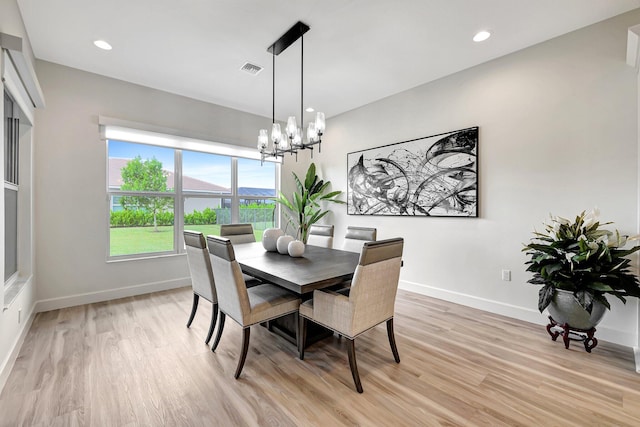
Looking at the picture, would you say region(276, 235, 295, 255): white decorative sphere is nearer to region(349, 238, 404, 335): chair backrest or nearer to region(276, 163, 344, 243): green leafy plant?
region(349, 238, 404, 335): chair backrest

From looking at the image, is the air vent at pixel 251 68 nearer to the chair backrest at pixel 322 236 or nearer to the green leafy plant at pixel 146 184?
the green leafy plant at pixel 146 184

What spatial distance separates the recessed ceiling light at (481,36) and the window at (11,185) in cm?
436

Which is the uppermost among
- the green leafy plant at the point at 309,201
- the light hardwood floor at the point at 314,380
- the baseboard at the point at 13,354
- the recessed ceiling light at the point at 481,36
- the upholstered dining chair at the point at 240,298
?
the recessed ceiling light at the point at 481,36

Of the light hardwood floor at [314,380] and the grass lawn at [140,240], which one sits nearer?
the light hardwood floor at [314,380]

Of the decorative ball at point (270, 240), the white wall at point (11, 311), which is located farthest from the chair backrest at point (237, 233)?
the white wall at point (11, 311)

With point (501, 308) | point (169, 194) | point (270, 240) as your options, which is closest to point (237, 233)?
point (270, 240)

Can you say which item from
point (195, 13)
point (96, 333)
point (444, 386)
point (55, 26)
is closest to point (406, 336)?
point (444, 386)

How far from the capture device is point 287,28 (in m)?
2.55

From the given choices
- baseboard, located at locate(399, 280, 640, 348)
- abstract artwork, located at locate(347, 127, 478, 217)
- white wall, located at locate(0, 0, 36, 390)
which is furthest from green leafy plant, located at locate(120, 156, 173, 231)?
baseboard, located at locate(399, 280, 640, 348)

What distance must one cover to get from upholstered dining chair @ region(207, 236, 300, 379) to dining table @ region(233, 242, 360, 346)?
0.18 m

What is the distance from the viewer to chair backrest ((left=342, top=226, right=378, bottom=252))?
308 centimetres

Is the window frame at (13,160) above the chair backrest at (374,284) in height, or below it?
above

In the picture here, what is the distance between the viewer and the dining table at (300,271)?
6.02 feet

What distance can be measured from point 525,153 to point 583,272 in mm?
1313
